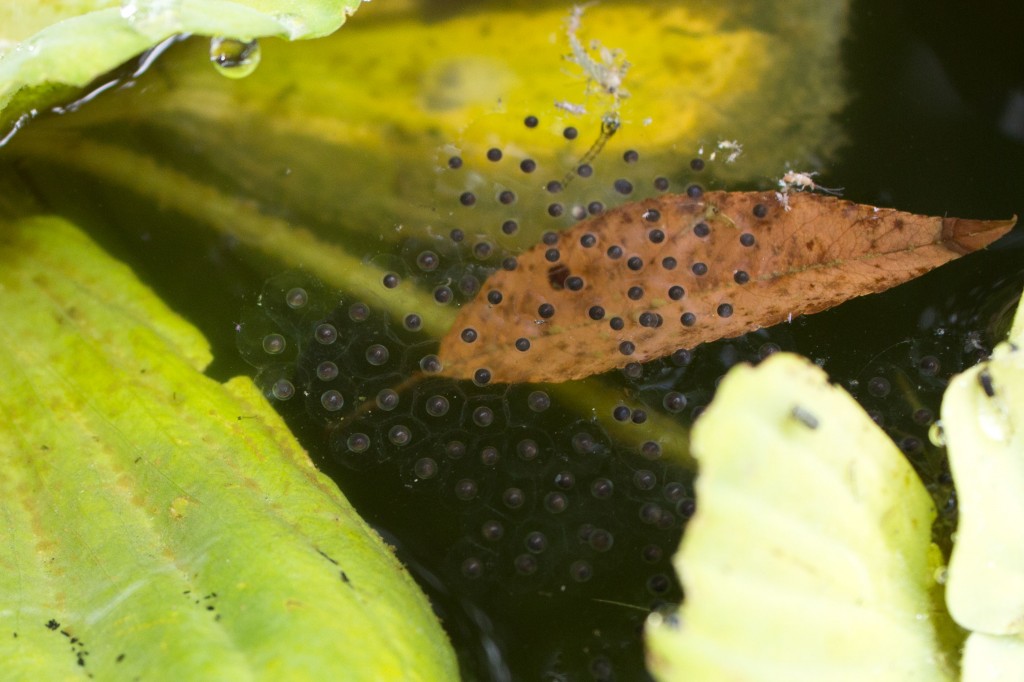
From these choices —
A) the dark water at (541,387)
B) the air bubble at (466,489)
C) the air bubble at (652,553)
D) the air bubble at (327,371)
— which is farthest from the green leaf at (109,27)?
the air bubble at (652,553)

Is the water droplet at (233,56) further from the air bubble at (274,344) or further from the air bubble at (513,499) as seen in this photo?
the air bubble at (513,499)

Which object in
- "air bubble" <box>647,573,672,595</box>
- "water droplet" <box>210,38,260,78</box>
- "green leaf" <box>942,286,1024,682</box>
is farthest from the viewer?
"water droplet" <box>210,38,260,78</box>

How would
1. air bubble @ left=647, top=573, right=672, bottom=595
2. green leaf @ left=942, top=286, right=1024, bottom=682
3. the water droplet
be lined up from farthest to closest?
1. the water droplet
2. air bubble @ left=647, top=573, right=672, bottom=595
3. green leaf @ left=942, top=286, right=1024, bottom=682

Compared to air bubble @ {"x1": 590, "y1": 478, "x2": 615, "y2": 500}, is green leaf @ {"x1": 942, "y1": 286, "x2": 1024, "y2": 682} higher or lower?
higher

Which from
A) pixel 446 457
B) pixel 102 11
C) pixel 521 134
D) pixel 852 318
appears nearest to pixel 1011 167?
pixel 852 318

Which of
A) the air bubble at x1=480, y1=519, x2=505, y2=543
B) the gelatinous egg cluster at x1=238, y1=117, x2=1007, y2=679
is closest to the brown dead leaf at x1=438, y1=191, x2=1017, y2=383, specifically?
the gelatinous egg cluster at x1=238, y1=117, x2=1007, y2=679

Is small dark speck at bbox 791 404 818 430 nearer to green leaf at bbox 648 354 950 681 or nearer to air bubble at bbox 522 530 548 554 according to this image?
green leaf at bbox 648 354 950 681

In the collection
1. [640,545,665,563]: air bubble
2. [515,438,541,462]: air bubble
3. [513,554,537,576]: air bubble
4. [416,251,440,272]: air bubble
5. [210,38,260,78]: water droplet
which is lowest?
[640,545,665,563]: air bubble
